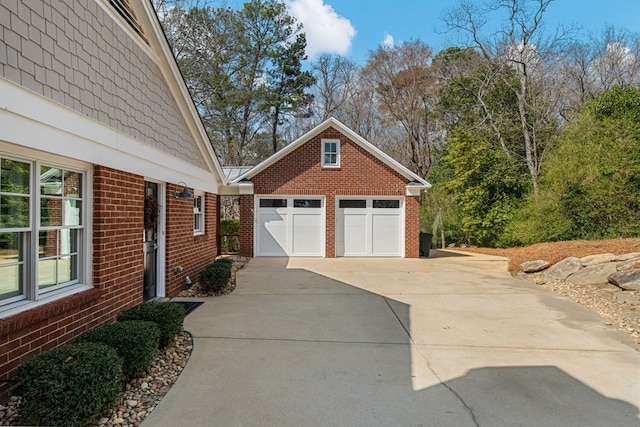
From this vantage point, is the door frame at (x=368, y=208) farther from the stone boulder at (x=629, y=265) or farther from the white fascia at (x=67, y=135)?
the white fascia at (x=67, y=135)

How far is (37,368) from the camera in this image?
264cm

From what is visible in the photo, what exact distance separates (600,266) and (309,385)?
296 inches

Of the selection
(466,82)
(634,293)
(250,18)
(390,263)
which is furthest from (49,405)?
(250,18)

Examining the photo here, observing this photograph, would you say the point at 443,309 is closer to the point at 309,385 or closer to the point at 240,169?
the point at 309,385

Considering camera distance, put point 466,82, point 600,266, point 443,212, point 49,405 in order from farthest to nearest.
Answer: point 466,82
point 443,212
point 600,266
point 49,405

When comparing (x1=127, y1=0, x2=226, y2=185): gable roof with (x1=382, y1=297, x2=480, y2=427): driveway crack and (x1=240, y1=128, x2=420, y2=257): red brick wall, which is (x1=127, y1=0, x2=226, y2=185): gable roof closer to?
(x1=240, y1=128, x2=420, y2=257): red brick wall

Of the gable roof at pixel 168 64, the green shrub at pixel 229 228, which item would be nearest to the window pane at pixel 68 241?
the gable roof at pixel 168 64

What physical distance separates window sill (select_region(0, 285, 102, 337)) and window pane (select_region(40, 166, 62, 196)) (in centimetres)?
112

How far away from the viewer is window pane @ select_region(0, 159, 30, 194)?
3291 millimetres

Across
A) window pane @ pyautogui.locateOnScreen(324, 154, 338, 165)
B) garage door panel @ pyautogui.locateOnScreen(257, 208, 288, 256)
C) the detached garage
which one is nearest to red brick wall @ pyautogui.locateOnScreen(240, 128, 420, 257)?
the detached garage

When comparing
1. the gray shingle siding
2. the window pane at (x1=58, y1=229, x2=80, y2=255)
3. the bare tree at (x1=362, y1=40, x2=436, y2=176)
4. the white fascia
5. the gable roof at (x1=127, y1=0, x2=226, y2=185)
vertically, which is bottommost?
the window pane at (x1=58, y1=229, x2=80, y2=255)

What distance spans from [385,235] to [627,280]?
25.2ft

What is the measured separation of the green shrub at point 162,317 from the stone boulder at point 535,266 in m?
8.81

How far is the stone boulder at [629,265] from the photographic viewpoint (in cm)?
734
